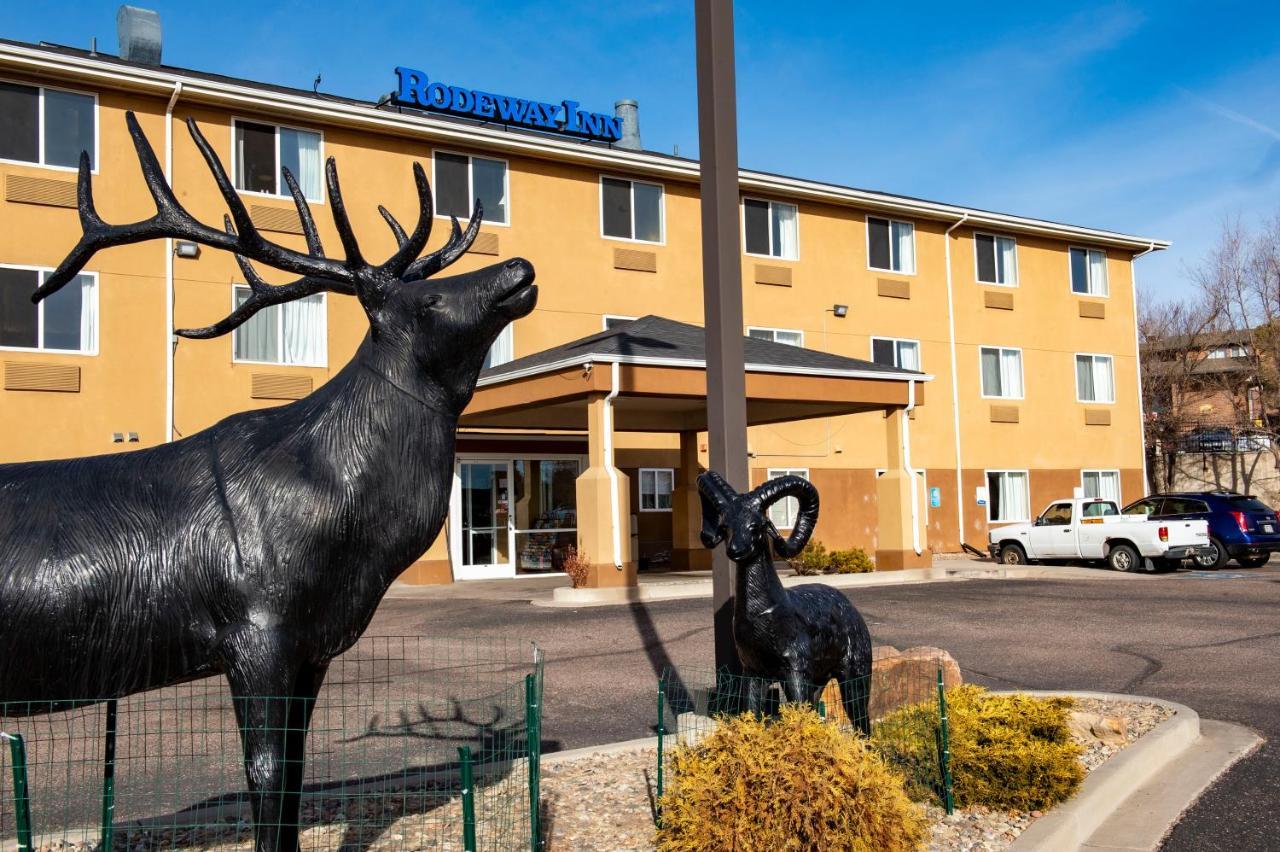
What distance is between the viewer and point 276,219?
65.5 feet

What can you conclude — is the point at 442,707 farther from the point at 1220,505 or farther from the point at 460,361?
the point at 1220,505

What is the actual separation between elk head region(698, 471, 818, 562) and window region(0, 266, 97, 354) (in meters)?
16.1

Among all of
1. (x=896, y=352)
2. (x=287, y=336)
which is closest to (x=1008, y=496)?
(x=896, y=352)

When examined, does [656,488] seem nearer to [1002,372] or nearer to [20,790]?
[1002,372]

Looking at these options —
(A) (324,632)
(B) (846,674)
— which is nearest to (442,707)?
(B) (846,674)

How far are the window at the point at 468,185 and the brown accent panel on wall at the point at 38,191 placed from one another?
6474 mm

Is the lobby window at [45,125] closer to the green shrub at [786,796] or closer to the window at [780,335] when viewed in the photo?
the window at [780,335]

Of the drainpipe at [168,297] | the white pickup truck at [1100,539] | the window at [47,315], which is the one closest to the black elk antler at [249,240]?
the window at [47,315]

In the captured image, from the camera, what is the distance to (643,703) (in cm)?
935

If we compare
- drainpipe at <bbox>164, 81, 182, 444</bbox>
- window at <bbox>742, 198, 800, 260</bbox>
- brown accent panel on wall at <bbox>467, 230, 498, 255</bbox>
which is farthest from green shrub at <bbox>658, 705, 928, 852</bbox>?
window at <bbox>742, 198, 800, 260</bbox>

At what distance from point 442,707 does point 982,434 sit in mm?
22887

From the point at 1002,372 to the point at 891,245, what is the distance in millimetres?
4879

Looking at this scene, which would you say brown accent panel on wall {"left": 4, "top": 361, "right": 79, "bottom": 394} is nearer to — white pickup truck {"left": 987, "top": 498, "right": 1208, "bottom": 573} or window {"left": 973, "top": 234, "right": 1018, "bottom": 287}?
white pickup truck {"left": 987, "top": 498, "right": 1208, "bottom": 573}

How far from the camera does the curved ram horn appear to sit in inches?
208
